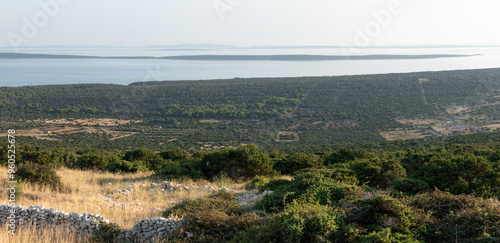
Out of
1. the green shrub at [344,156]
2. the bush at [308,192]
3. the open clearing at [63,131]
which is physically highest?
the open clearing at [63,131]

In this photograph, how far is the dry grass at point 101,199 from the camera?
18.3 feet

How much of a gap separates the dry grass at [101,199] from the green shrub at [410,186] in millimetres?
3865

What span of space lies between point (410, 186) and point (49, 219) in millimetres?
6075

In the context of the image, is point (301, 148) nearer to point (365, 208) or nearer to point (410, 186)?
point (410, 186)

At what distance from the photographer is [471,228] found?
4180 millimetres

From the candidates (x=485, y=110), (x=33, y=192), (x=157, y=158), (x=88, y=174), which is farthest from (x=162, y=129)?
(x=485, y=110)

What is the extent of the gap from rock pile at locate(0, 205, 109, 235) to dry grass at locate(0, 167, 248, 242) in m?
0.18

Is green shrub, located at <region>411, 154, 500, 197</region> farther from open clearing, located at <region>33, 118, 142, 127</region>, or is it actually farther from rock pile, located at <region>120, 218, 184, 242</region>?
open clearing, located at <region>33, 118, 142, 127</region>

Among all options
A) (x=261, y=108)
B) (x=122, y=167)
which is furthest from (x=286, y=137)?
(x=122, y=167)

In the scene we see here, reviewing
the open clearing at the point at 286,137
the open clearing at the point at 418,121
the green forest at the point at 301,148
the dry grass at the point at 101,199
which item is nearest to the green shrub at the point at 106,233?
the dry grass at the point at 101,199

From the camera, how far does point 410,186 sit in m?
6.64

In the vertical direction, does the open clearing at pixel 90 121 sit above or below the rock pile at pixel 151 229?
above

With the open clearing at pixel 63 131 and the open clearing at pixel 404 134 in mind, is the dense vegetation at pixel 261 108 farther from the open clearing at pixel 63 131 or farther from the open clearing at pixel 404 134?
the open clearing at pixel 63 131

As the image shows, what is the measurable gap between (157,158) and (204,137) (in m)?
22.1
